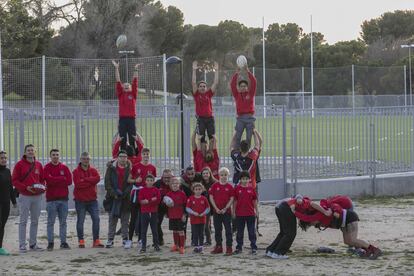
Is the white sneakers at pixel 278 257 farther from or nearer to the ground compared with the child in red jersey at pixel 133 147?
nearer to the ground

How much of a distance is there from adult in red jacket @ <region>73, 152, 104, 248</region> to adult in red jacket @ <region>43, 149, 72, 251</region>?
0.17 meters

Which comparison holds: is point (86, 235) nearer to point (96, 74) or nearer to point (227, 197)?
point (227, 197)

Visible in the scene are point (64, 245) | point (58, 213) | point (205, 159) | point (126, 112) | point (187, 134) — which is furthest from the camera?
point (187, 134)

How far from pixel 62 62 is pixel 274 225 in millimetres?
19713

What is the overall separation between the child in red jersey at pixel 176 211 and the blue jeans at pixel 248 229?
90 cm

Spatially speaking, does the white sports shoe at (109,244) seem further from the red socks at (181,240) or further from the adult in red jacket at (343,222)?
the adult in red jacket at (343,222)

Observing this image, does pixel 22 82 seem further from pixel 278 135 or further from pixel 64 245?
pixel 64 245

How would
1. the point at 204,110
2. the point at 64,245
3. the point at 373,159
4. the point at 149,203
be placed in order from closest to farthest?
the point at 149,203 → the point at 64,245 → the point at 204,110 → the point at 373,159

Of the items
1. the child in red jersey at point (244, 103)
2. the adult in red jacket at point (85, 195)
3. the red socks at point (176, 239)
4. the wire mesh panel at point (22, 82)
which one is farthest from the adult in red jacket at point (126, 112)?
the wire mesh panel at point (22, 82)

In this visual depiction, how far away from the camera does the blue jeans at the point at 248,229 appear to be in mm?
13484

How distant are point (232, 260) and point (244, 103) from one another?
4.48 metres

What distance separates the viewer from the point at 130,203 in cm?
1460

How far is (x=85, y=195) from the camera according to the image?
1447 cm

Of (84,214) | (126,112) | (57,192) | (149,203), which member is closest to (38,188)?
(57,192)
